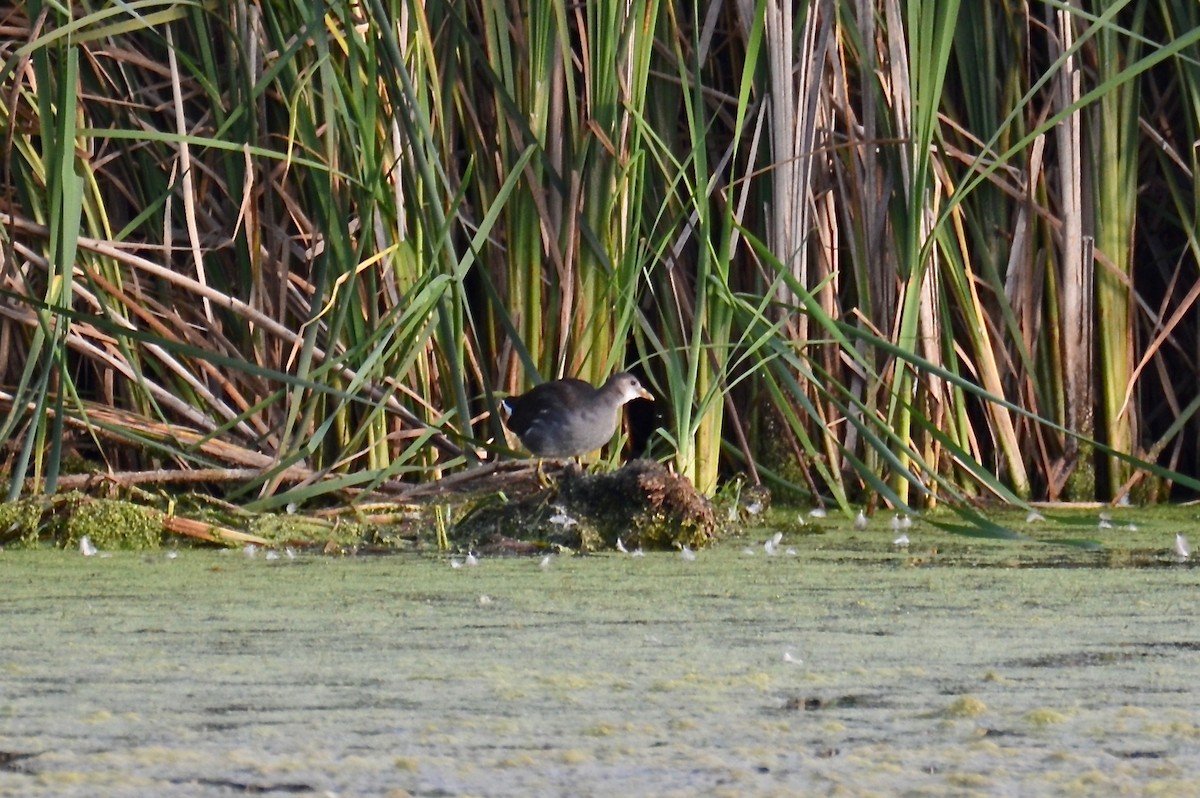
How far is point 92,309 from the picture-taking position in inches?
165

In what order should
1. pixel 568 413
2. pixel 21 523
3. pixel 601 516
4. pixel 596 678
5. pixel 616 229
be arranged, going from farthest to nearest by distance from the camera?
pixel 616 229, pixel 568 413, pixel 601 516, pixel 21 523, pixel 596 678

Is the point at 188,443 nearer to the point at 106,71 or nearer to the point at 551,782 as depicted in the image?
the point at 106,71

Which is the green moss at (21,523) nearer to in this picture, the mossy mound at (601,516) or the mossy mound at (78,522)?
the mossy mound at (78,522)

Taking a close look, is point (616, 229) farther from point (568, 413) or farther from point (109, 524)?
point (109, 524)

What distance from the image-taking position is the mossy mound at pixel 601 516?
364 centimetres

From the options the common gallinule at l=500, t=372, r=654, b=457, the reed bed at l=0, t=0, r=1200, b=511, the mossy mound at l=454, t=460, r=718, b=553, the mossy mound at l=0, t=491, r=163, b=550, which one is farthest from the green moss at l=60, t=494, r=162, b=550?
the common gallinule at l=500, t=372, r=654, b=457

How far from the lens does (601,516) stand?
369 cm

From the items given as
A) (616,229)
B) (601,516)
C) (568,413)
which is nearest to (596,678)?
(601,516)

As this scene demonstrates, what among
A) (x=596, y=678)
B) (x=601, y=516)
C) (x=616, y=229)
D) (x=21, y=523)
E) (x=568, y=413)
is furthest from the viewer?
(x=616, y=229)

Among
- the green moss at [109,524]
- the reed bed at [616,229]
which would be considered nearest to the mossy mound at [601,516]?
the reed bed at [616,229]

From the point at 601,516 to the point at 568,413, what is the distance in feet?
1.50

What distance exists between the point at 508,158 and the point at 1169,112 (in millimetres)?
1649

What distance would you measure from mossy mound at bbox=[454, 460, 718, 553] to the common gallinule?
0.31 m

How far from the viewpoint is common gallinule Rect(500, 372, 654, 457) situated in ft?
13.3
